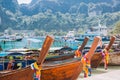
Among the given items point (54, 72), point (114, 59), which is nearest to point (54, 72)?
point (54, 72)

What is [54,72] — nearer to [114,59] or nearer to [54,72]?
[54,72]

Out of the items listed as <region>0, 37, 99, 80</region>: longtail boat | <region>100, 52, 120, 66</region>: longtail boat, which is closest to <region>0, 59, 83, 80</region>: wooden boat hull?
<region>0, 37, 99, 80</region>: longtail boat

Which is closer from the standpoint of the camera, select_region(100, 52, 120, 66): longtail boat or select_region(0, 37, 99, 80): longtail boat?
select_region(0, 37, 99, 80): longtail boat

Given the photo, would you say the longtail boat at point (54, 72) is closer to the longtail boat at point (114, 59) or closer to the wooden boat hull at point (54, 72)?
the wooden boat hull at point (54, 72)

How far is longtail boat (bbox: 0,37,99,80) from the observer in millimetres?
11758

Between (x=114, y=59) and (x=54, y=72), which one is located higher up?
(x=54, y=72)

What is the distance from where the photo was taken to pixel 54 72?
1399 cm

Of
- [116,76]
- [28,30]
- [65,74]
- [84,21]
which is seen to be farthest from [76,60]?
[84,21]

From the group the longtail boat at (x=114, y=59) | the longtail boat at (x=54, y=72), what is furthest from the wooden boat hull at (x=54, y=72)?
the longtail boat at (x=114, y=59)

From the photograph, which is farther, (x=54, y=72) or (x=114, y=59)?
(x=114, y=59)

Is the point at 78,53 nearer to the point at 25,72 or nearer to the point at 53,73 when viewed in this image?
the point at 53,73

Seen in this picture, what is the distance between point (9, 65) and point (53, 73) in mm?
3889

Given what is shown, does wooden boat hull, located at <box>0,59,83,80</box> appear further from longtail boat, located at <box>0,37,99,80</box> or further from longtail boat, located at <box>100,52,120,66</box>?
longtail boat, located at <box>100,52,120,66</box>

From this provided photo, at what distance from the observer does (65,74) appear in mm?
14656
